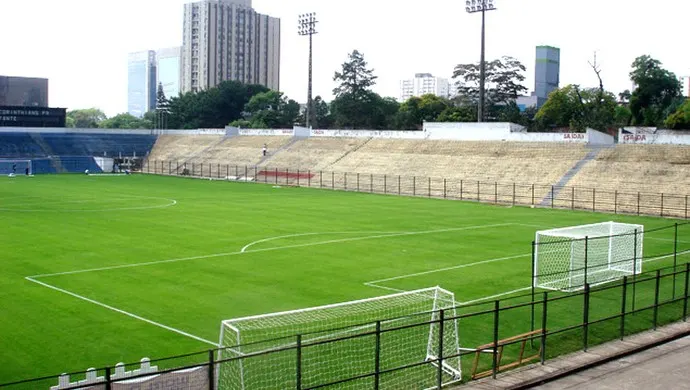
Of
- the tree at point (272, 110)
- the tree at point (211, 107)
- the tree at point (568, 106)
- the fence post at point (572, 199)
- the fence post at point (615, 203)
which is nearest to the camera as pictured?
the fence post at point (615, 203)

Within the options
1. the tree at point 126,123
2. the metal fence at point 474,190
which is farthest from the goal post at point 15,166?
the tree at point 126,123

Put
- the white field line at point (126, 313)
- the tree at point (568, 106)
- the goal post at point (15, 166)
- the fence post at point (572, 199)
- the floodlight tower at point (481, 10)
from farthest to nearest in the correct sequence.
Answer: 1. the tree at point (568, 106)
2. the goal post at point (15, 166)
3. the floodlight tower at point (481, 10)
4. the fence post at point (572, 199)
5. the white field line at point (126, 313)

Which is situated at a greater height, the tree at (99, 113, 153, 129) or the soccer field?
the tree at (99, 113, 153, 129)

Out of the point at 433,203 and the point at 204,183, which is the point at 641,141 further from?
the point at 204,183

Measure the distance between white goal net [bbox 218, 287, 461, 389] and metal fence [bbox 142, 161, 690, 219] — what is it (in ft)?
109

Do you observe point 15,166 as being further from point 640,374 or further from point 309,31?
point 640,374

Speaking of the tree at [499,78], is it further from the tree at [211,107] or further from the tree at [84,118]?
the tree at [84,118]

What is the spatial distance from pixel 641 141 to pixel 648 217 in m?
14.9

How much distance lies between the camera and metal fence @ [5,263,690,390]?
33.3ft

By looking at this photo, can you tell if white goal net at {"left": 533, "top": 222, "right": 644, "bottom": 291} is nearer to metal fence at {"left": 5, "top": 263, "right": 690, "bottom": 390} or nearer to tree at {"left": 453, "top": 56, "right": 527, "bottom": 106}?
metal fence at {"left": 5, "top": 263, "right": 690, "bottom": 390}

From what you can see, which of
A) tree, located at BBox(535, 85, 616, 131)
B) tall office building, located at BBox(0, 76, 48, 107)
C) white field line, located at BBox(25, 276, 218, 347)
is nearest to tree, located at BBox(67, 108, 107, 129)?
tall office building, located at BBox(0, 76, 48, 107)

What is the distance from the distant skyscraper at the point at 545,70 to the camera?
172 meters

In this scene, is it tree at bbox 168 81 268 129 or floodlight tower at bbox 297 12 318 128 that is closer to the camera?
floodlight tower at bbox 297 12 318 128

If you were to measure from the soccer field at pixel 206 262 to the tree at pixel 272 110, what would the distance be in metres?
63.2
